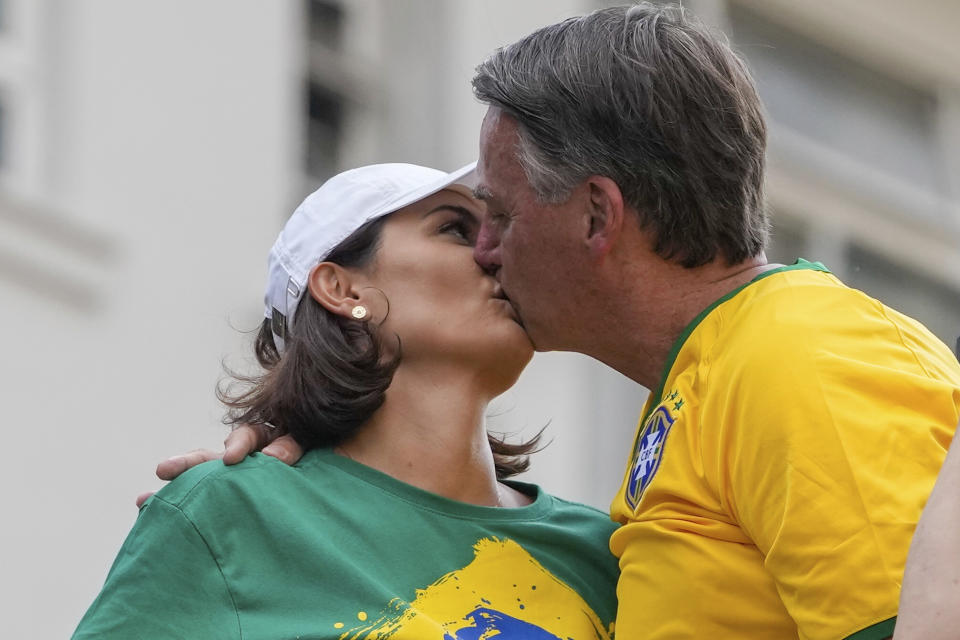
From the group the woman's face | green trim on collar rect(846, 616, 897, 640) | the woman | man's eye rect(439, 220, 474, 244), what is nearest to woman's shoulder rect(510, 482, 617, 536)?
the woman

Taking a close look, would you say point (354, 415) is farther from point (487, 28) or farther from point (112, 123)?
point (487, 28)

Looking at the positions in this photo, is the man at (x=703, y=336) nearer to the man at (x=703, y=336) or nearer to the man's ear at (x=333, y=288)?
the man at (x=703, y=336)

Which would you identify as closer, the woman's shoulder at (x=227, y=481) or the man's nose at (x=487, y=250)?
the woman's shoulder at (x=227, y=481)

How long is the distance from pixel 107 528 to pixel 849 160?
5.18 metres

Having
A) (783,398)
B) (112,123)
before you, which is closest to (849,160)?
(112,123)

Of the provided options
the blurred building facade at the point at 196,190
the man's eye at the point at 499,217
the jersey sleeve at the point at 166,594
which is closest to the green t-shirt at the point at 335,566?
the jersey sleeve at the point at 166,594

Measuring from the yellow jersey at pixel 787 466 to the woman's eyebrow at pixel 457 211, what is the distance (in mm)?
852

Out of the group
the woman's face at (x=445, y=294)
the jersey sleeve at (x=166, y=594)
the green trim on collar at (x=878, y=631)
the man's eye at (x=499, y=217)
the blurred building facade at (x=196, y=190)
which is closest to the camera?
the green trim on collar at (x=878, y=631)

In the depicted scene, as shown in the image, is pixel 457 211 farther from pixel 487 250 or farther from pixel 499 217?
pixel 499 217

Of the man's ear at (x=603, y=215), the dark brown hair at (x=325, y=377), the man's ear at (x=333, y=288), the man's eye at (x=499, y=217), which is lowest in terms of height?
the dark brown hair at (x=325, y=377)

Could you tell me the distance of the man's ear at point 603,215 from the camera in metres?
3.14

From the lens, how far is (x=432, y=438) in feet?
11.9

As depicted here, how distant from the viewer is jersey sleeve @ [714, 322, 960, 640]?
2.54 meters

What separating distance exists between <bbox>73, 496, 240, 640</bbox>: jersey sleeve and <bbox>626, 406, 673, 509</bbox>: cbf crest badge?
0.71 m
